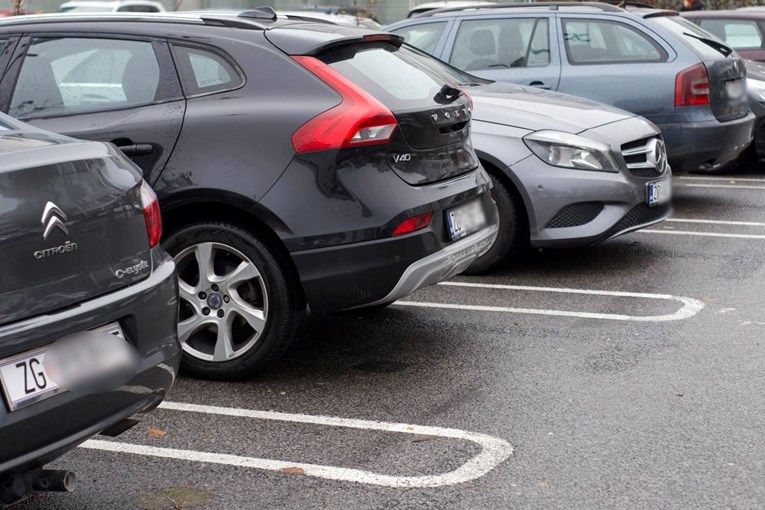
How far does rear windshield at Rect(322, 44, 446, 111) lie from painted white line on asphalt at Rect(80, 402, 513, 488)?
150cm

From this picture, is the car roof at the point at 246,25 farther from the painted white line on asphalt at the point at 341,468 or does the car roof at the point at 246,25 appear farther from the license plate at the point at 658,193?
the license plate at the point at 658,193

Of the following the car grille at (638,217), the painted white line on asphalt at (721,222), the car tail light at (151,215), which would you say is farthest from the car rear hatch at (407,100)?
the painted white line on asphalt at (721,222)

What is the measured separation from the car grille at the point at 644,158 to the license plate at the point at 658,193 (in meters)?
0.08

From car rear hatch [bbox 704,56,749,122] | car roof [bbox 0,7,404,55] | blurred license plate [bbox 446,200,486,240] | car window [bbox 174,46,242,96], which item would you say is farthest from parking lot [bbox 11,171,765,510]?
car rear hatch [bbox 704,56,749,122]

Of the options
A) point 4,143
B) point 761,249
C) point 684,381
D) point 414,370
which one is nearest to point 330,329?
point 414,370

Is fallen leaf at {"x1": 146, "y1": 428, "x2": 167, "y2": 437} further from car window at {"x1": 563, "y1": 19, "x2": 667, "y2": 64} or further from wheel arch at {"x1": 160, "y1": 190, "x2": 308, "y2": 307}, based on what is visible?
car window at {"x1": 563, "y1": 19, "x2": 667, "y2": 64}

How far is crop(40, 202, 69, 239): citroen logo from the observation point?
342 cm

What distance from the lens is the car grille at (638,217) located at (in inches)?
290

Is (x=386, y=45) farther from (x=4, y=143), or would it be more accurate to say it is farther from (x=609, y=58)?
(x=609, y=58)

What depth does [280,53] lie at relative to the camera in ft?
17.6

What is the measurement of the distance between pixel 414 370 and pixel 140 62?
80.0 inches

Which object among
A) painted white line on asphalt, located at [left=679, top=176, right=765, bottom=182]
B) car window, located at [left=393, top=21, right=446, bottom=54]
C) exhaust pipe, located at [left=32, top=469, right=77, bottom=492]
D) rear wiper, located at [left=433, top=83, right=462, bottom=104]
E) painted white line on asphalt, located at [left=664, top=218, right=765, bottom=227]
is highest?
rear wiper, located at [left=433, top=83, right=462, bottom=104]

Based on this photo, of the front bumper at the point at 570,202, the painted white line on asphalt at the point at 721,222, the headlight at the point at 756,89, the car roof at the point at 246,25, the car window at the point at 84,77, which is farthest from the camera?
the headlight at the point at 756,89

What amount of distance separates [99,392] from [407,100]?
95.4 inches
